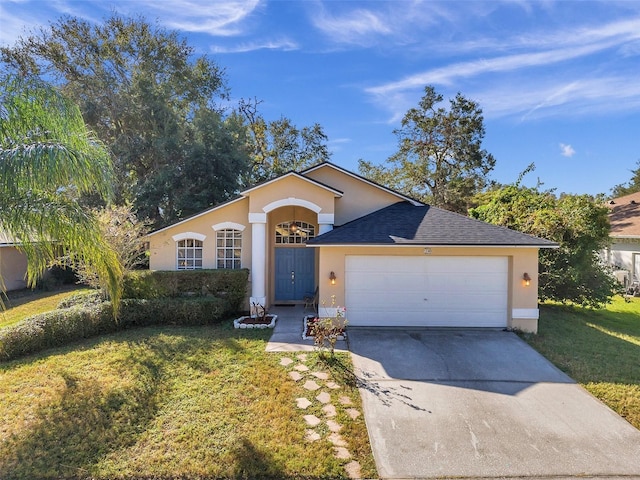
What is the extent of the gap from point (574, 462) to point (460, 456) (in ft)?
5.22

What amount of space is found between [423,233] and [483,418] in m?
6.04

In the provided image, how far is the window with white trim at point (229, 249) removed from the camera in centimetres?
1312

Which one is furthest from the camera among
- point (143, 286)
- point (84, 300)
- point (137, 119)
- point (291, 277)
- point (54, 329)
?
point (137, 119)

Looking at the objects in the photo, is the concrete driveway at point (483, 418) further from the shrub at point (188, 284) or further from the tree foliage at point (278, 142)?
the tree foliage at point (278, 142)

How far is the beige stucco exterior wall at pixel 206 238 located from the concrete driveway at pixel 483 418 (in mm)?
6745

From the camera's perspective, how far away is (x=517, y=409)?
19.5ft

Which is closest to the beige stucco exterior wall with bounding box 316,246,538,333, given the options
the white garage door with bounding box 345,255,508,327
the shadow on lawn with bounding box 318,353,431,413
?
the white garage door with bounding box 345,255,508,327

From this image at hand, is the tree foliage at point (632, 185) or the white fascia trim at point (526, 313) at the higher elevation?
the tree foliage at point (632, 185)

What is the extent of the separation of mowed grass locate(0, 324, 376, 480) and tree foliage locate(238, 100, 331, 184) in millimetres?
22143

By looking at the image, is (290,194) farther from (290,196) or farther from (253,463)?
(253,463)

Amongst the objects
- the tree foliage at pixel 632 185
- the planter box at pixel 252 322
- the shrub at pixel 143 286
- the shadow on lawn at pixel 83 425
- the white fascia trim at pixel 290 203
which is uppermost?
the tree foliage at pixel 632 185

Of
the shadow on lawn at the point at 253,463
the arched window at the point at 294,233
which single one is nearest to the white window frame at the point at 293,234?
the arched window at the point at 294,233

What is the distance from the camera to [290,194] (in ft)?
39.6

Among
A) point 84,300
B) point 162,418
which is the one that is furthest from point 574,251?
point 84,300
